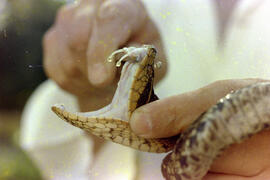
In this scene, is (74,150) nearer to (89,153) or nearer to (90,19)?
(89,153)

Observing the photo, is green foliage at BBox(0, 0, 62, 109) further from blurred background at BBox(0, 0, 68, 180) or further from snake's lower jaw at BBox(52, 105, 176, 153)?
snake's lower jaw at BBox(52, 105, 176, 153)

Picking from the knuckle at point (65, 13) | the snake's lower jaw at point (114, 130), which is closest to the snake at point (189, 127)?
the snake's lower jaw at point (114, 130)

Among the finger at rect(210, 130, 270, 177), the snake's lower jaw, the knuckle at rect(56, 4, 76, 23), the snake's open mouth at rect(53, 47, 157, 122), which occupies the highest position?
the knuckle at rect(56, 4, 76, 23)

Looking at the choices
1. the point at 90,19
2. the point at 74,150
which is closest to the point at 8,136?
the point at 74,150

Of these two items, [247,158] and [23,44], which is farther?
[23,44]

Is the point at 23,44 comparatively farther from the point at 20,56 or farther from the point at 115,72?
the point at 115,72

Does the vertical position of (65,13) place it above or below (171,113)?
above

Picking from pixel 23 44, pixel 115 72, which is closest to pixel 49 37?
pixel 23 44

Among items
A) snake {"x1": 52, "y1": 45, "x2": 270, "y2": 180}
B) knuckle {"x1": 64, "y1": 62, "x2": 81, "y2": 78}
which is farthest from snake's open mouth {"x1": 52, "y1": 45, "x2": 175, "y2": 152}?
knuckle {"x1": 64, "y1": 62, "x2": 81, "y2": 78}
